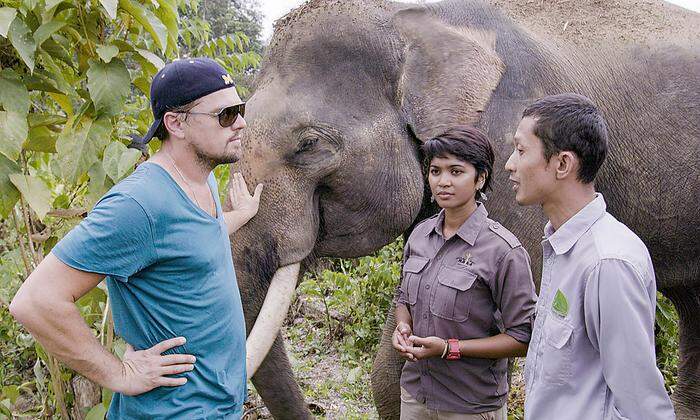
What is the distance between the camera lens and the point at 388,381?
2992 mm

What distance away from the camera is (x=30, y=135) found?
240cm

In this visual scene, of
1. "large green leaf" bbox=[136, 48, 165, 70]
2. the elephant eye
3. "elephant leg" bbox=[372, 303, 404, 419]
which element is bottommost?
"elephant leg" bbox=[372, 303, 404, 419]

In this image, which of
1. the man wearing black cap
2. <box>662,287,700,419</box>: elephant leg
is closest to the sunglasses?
the man wearing black cap

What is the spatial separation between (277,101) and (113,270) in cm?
120

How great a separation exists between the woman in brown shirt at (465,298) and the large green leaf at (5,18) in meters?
1.23

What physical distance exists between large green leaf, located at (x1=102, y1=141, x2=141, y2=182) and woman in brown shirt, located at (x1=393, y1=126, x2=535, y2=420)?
2.94 ft

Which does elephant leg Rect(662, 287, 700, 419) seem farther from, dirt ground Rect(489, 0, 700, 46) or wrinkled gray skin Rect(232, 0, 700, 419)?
dirt ground Rect(489, 0, 700, 46)

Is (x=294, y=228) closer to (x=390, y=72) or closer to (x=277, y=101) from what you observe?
(x=277, y=101)

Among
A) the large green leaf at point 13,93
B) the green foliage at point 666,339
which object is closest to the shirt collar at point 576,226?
the large green leaf at point 13,93

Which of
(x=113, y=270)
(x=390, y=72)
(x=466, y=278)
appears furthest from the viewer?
(x=390, y=72)

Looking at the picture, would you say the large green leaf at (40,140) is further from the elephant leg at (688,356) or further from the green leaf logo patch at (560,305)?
the elephant leg at (688,356)

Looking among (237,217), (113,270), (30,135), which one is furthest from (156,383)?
(30,135)

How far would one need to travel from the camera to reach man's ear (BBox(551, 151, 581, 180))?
162 centimetres

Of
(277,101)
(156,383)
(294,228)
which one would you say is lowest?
(294,228)
